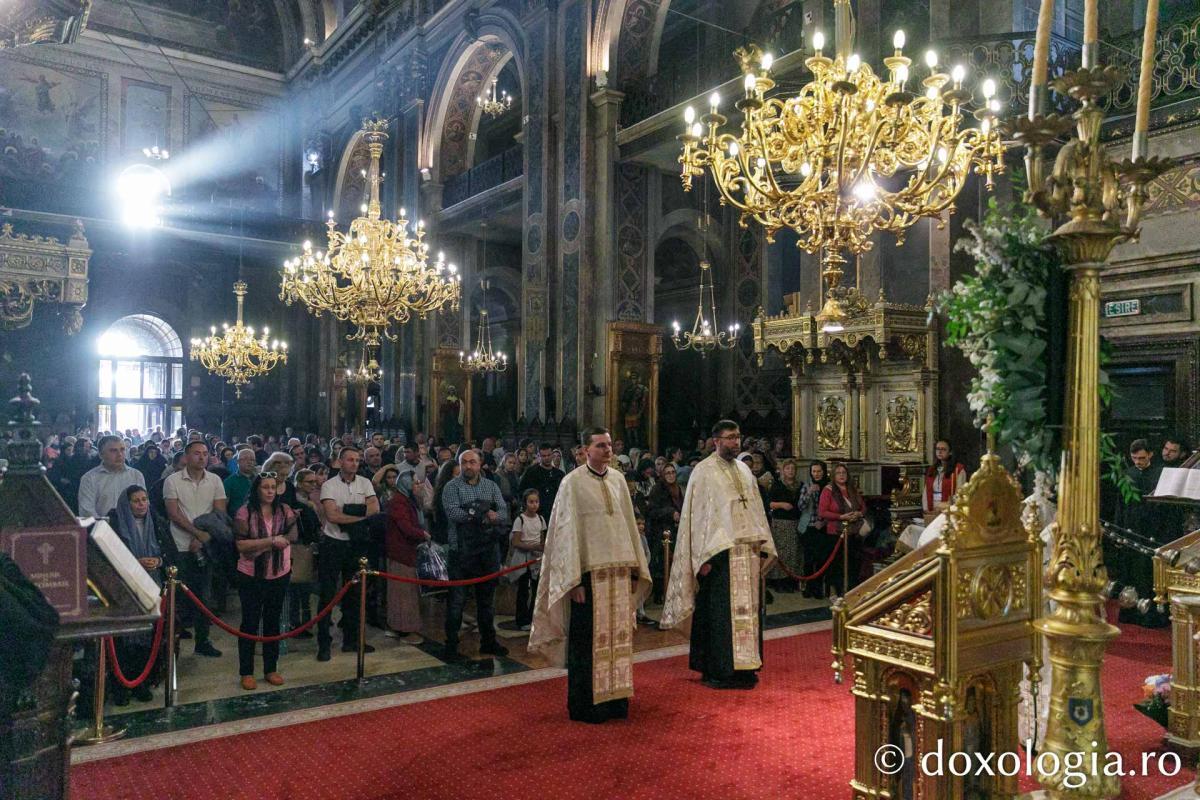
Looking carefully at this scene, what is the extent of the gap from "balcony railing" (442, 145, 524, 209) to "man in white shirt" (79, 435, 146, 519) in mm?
11608

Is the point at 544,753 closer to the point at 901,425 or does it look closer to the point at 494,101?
the point at 901,425

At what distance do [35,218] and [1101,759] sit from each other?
22878mm

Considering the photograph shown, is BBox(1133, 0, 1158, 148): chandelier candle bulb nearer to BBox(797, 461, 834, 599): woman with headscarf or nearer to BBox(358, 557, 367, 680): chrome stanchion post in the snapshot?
BBox(358, 557, 367, 680): chrome stanchion post

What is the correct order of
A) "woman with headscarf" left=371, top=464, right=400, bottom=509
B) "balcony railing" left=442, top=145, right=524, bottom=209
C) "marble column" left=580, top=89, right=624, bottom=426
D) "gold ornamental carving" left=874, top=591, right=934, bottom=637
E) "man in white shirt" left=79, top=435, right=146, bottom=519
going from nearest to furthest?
"gold ornamental carving" left=874, top=591, right=934, bottom=637 < "man in white shirt" left=79, top=435, right=146, bottom=519 < "woman with headscarf" left=371, top=464, right=400, bottom=509 < "marble column" left=580, top=89, right=624, bottom=426 < "balcony railing" left=442, top=145, right=524, bottom=209

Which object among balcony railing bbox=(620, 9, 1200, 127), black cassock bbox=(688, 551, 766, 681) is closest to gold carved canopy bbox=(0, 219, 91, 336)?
black cassock bbox=(688, 551, 766, 681)

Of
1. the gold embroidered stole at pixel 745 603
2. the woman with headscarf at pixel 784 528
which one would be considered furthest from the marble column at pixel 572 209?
the gold embroidered stole at pixel 745 603

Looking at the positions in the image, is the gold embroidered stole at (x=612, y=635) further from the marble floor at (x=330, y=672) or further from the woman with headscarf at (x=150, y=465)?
the woman with headscarf at (x=150, y=465)

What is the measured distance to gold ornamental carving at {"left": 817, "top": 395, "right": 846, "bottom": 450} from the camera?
11.4m

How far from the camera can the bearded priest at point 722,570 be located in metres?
5.78

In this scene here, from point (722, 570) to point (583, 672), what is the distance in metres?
1.31

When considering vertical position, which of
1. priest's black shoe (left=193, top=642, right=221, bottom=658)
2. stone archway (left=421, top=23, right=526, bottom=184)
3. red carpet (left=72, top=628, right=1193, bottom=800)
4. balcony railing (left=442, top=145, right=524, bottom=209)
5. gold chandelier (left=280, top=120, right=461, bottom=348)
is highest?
stone archway (left=421, top=23, right=526, bottom=184)

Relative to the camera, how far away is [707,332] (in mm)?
16641

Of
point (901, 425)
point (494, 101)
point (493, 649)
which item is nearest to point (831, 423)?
point (901, 425)

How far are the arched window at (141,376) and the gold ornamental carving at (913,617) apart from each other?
936 inches
